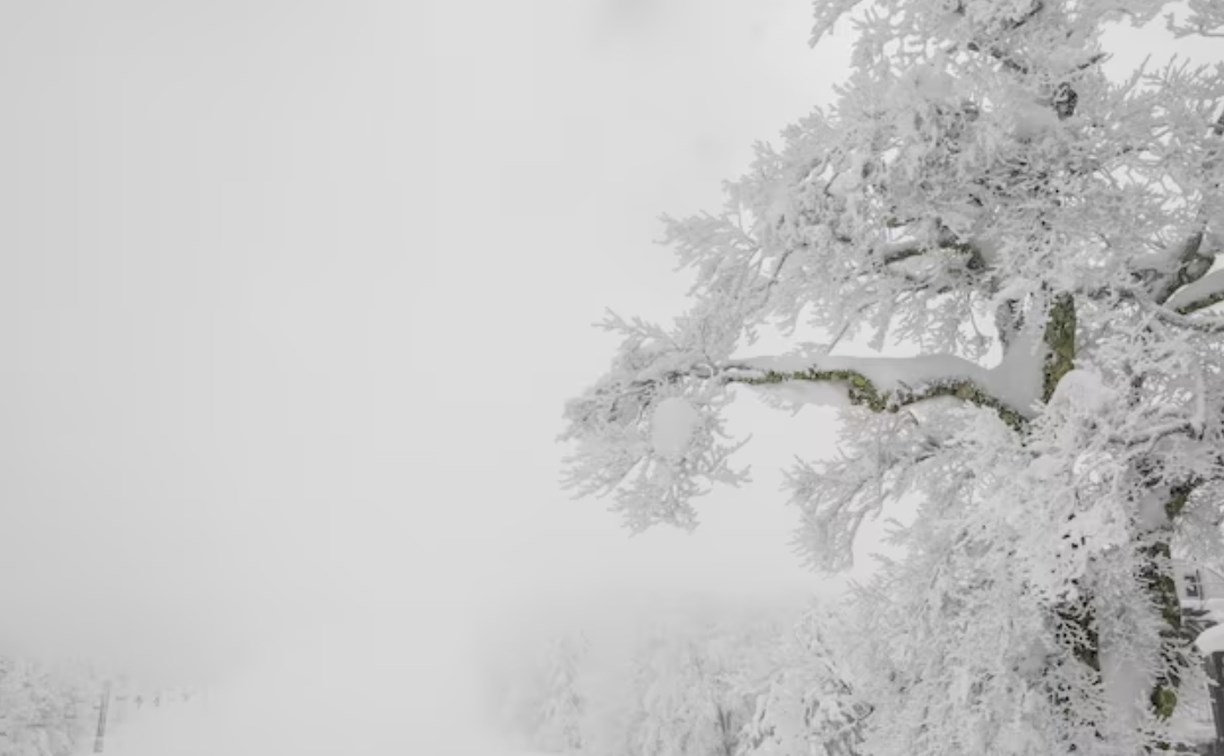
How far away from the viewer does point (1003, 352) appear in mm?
6297

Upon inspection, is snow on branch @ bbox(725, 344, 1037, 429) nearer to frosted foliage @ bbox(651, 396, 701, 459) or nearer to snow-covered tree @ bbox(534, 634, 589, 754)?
frosted foliage @ bbox(651, 396, 701, 459)

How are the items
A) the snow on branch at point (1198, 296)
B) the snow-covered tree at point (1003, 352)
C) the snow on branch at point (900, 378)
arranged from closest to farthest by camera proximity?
the snow-covered tree at point (1003, 352) → the snow on branch at point (1198, 296) → the snow on branch at point (900, 378)

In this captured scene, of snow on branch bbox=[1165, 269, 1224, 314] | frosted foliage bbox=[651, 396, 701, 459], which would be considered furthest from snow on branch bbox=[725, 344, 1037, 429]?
snow on branch bbox=[1165, 269, 1224, 314]

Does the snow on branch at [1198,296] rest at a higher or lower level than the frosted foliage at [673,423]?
higher

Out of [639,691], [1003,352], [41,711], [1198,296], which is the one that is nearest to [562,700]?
[639,691]

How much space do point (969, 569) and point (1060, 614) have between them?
696 millimetres

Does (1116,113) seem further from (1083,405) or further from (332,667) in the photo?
(332,667)

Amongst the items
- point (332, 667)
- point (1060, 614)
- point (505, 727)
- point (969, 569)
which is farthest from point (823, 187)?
point (332, 667)

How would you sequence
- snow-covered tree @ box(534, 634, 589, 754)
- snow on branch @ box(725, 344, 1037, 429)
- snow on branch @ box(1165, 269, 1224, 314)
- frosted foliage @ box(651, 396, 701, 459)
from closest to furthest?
1. snow on branch @ box(1165, 269, 1224, 314)
2. frosted foliage @ box(651, 396, 701, 459)
3. snow on branch @ box(725, 344, 1037, 429)
4. snow-covered tree @ box(534, 634, 589, 754)

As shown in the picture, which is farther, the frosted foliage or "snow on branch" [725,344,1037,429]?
"snow on branch" [725,344,1037,429]

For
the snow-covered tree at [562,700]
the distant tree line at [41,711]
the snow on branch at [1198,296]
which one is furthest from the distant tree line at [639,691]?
the distant tree line at [41,711]

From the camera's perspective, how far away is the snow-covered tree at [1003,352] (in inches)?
171

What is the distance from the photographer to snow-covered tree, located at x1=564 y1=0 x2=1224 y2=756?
434cm

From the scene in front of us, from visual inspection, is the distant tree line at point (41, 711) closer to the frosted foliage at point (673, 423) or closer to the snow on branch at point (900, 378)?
the frosted foliage at point (673, 423)
